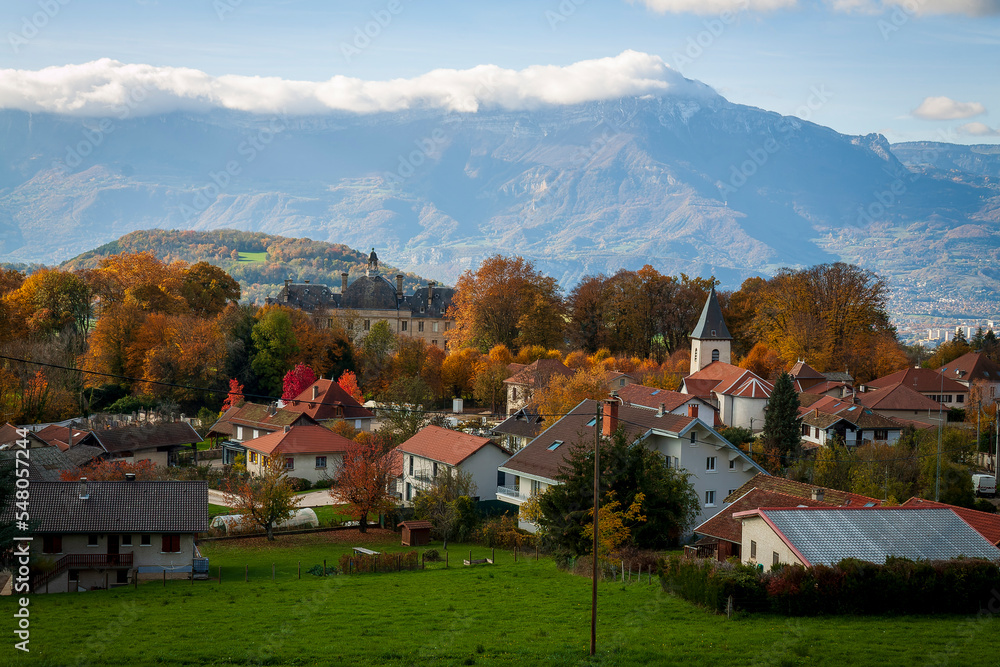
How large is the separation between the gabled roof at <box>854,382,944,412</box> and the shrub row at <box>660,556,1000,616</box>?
40.8 metres

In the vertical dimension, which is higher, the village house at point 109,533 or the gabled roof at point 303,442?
the gabled roof at point 303,442

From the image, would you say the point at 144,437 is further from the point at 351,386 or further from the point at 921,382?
the point at 921,382

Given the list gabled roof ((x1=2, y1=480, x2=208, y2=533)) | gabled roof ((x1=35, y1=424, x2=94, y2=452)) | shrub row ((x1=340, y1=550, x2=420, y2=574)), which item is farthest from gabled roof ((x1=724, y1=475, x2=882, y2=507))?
gabled roof ((x1=35, y1=424, x2=94, y2=452))

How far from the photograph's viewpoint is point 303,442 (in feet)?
163

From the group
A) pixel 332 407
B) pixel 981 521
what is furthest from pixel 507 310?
pixel 981 521

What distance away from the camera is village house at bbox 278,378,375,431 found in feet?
190

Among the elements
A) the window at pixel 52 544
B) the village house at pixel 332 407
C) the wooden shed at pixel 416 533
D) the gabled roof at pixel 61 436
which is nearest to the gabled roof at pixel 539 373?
the village house at pixel 332 407

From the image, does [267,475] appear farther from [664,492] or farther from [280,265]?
[280,265]

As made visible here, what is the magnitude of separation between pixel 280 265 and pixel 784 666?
159 meters

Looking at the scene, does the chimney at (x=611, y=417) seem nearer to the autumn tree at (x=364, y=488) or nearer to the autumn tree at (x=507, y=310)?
the autumn tree at (x=364, y=488)

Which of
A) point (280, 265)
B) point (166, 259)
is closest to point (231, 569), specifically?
point (166, 259)

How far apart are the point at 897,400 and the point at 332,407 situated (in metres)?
39.0

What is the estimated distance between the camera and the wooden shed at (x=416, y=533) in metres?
36.2

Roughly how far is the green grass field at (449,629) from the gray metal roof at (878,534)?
9.02ft
